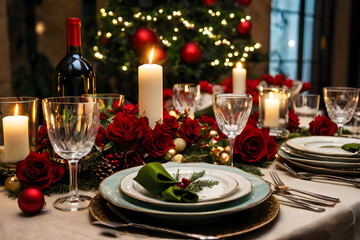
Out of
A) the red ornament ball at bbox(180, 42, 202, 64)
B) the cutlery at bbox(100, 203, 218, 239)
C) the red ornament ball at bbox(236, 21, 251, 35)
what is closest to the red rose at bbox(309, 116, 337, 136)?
the cutlery at bbox(100, 203, 218, 239)

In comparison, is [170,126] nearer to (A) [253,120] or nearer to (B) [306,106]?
(A) [253,120]

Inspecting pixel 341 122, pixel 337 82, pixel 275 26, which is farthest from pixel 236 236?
pixel 337 82

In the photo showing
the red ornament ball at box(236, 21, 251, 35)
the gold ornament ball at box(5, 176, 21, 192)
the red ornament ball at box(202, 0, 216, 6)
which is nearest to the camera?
the gold ornament ball at box(5, 176, 21, 192)

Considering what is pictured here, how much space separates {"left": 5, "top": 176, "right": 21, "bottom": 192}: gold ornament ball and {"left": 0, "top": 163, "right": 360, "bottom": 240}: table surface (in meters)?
0.02

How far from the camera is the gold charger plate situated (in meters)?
0.57

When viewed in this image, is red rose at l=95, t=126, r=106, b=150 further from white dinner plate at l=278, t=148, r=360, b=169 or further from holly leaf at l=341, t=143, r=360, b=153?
holly leaf at l=341, t=143, r=360, b=153

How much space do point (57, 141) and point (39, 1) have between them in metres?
2.26

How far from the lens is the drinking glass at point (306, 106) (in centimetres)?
132

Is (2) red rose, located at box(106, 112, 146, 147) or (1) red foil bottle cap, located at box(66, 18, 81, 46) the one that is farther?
(1) red foil bottle cap, located at box(66, 18, 81, 46)

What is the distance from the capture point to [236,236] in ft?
1.87

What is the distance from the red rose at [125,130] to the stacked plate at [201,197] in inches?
3.8

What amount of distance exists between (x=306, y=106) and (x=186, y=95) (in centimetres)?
43

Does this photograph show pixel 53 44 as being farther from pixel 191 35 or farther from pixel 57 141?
pixel 57 141

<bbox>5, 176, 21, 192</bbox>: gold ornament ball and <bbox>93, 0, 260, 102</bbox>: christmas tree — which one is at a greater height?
<bbox>93, 0, 260, 102</bbox>: christmas tree
